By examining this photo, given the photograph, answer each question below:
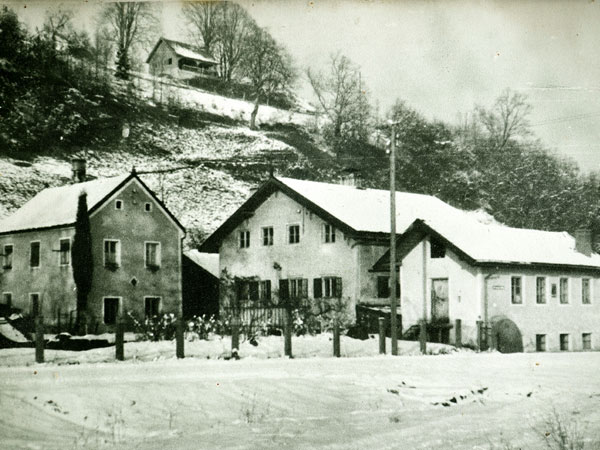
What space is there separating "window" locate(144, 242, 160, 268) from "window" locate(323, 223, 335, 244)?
275 inches

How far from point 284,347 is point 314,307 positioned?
5.90 meters

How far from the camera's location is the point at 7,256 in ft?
38.1

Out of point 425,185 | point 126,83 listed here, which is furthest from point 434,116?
point 126,83

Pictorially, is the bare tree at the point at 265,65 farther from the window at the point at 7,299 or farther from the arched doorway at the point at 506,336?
the arched doorway at the point at 506,336

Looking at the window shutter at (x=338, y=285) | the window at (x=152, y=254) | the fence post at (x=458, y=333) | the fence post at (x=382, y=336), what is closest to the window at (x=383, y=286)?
the window shutter at (x=338, y=285)

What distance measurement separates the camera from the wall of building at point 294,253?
65.4 ft

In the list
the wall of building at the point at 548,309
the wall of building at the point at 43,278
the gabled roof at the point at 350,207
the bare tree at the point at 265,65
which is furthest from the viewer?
the gabled roof at the point at 350,207

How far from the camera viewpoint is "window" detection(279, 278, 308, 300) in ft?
66.9

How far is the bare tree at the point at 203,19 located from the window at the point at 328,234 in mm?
9338

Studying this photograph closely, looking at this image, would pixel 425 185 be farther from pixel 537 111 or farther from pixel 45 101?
pixel 45 101

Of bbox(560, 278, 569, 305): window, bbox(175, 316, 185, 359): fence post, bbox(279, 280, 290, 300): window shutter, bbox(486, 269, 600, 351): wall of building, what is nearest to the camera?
bbox(175, 316, 185, 359): fence post

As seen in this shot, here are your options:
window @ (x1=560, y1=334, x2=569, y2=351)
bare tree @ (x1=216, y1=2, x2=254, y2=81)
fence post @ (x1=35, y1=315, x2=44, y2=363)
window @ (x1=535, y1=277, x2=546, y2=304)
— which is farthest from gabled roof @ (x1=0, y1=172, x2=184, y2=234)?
window @ (x1=560, y1=334, x2=569, y2=351)

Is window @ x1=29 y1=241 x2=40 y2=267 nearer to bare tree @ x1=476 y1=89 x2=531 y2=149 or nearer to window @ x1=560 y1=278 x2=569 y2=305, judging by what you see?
bare tree @ x1=476 y1=89 x2=531 y2=149

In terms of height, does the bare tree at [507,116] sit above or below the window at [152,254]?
above
